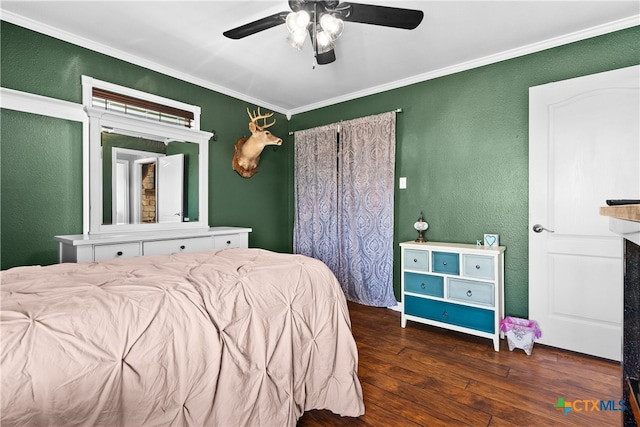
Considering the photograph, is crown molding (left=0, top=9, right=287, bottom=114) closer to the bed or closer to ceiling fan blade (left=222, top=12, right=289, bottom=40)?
ceiling fan blade (left=222, top=12, right=289, bottom=40)

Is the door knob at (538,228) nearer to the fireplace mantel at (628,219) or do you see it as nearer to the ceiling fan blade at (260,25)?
the fireplace mantel at (628,219)

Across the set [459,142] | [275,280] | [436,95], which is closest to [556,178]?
[459,142]

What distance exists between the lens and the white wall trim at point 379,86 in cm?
228

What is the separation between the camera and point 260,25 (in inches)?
72.2

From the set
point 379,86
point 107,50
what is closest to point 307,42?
point 379,86

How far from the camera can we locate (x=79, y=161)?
2576mm

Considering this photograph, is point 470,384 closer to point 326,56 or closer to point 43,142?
point 326,56

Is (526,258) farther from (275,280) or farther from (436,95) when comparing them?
(275,280)

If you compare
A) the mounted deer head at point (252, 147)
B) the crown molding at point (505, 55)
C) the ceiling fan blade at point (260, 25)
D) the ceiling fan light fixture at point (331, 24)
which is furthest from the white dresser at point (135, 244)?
the crown molding at point (505, 55)

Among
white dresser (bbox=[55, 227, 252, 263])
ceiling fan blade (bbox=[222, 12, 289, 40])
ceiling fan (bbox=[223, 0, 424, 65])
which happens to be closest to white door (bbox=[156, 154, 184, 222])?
white dresser (bbox=[55, 227, 252, 263])

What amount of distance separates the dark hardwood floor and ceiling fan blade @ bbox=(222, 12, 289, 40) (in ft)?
7.28

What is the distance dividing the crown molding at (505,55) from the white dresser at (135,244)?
85.5 inches

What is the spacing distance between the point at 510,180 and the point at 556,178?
35 centimetres

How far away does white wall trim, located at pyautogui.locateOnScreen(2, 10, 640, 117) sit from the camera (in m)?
2.28
